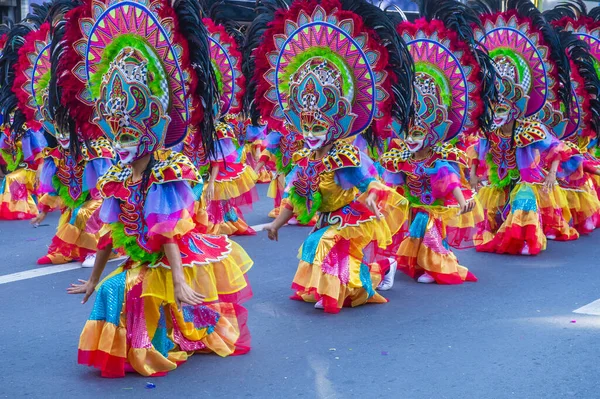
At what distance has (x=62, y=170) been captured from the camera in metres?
7.97

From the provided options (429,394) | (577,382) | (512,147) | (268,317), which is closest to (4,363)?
(268,317)

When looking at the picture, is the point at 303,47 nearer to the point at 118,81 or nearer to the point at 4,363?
the point at 118,81

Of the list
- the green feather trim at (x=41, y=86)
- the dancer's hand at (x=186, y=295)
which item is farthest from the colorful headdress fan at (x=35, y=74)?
the dancer's hand at (x=186, y=295)

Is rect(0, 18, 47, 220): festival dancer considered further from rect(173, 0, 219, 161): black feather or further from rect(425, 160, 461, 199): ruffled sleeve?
rect(173, 0, 219, 161): black feather

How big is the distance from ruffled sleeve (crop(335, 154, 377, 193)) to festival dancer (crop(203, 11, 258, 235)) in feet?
10.2

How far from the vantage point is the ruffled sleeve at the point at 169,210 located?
4.56 m

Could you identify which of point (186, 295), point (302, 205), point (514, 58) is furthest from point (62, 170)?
point (514, 58)

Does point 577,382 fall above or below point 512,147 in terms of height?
below

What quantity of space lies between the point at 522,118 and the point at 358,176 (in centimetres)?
331

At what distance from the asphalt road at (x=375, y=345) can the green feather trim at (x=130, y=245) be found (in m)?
0.66

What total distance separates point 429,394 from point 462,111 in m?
3.23

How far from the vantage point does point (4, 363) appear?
515cm

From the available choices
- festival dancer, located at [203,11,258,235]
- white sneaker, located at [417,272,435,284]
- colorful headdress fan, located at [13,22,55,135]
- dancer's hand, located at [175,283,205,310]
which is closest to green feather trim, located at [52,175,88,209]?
colorful headdress fan, located at [13,22,55,135]

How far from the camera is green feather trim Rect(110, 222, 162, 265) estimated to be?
15.8ft
